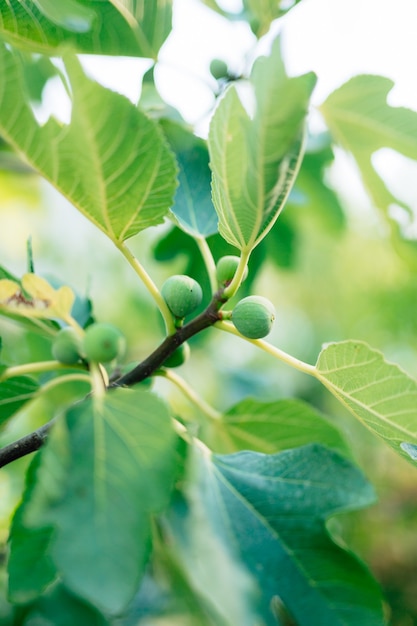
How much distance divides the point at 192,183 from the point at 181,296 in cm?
37

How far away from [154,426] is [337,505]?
1.17 feet

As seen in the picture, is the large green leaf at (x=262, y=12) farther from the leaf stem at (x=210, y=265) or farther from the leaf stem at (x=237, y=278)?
the leaf stem at (x=237, y=278)

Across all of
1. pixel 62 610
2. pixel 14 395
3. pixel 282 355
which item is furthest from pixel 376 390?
pixel 62 610

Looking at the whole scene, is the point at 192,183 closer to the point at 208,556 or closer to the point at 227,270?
the point at 227,270

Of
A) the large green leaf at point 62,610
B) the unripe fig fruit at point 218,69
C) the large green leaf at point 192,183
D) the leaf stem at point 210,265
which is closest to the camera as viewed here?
the leaf stem at point 210,265

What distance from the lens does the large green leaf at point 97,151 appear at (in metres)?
0.63

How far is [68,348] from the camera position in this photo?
0.79 m

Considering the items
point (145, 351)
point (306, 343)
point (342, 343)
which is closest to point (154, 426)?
point (342, 343)

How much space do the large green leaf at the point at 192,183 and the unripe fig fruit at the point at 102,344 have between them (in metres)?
0.29

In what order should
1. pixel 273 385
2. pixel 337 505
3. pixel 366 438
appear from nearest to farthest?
pixel 337 505 → pixel 273 385 → pixel 366 438

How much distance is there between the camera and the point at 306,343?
16.1ft

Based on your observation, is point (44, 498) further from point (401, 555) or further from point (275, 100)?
point (401, 555)

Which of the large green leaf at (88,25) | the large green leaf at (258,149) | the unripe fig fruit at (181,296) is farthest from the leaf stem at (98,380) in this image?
the large green leaf at (88,25)

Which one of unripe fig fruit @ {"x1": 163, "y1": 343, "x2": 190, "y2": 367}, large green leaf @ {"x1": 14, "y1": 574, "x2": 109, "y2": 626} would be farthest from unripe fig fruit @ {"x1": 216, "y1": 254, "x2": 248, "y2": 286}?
large green leaf @ {"x1": 14, "y1": 574, "x2": 109, "y2": 626}
